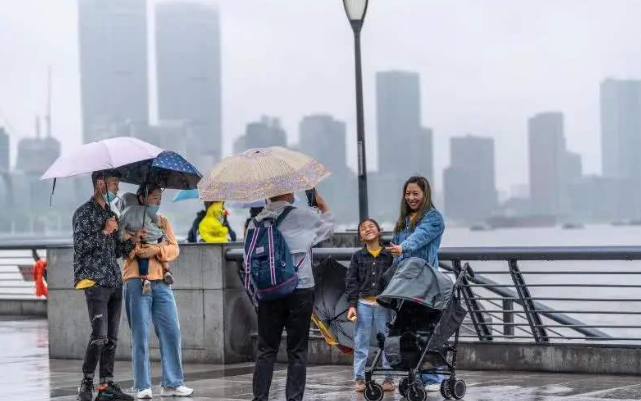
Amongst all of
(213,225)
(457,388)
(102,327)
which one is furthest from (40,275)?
(457,388)

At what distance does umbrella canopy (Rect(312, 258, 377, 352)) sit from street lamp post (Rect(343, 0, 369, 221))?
3374 mm

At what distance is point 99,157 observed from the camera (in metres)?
10.6

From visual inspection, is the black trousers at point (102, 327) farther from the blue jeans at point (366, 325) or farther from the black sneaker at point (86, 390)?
the blue jeans at point (366, 325)

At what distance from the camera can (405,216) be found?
10.7 metres

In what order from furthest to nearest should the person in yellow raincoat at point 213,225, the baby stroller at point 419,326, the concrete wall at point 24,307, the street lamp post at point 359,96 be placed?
the concrete wall at point 24,307
the person in yellow raincoat at point 213,225
the street lamp post at point 359,96
the baby stroller at point 419,326

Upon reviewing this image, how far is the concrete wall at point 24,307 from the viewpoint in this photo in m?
23.1

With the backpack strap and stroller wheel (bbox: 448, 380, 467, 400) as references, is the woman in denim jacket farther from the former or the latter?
the backpack strap

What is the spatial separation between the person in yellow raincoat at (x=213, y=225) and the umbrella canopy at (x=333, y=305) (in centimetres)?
561

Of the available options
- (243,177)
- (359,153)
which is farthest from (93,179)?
(359,153)

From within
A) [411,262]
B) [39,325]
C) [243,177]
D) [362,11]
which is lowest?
[39,325]

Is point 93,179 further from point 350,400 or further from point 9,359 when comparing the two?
point 9,359

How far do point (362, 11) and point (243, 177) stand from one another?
6.82 meters

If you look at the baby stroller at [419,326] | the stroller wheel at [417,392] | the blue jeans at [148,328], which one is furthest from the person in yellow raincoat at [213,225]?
the stroller wheel at [417,392]

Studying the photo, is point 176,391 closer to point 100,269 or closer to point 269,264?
point 100,269
